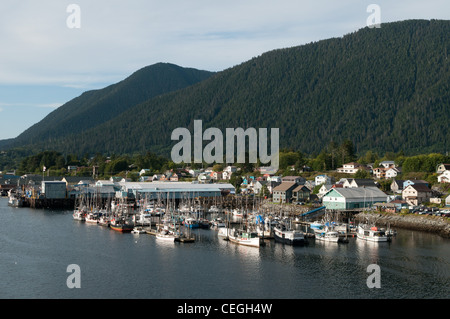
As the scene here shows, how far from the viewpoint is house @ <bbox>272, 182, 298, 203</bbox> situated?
269 ft

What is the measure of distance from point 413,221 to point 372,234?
Answer: 11.5m

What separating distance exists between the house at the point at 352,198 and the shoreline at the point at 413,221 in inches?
171

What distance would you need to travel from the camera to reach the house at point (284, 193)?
3223 inches

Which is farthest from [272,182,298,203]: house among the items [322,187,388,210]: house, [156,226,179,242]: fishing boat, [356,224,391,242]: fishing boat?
[156,226,179,242]: fishing boat

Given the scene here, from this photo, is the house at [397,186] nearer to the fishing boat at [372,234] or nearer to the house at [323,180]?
the house at [323,180]

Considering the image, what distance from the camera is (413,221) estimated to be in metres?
59.0

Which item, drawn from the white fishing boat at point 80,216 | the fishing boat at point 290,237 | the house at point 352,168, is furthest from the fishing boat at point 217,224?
the house at point 352,168

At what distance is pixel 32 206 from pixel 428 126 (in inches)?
6017

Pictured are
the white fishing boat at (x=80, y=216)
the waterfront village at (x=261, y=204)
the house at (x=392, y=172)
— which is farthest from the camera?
the house at (x=392, y=172)

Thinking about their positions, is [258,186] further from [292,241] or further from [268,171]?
[292,241]

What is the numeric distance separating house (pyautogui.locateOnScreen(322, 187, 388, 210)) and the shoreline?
14.3 feet

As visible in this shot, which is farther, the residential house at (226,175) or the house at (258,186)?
the residential house at (226,175)

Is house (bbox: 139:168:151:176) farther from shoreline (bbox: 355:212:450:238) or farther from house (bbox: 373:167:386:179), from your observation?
shoreline (bbox: 355:212:450:238)

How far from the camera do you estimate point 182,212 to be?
71250mm
